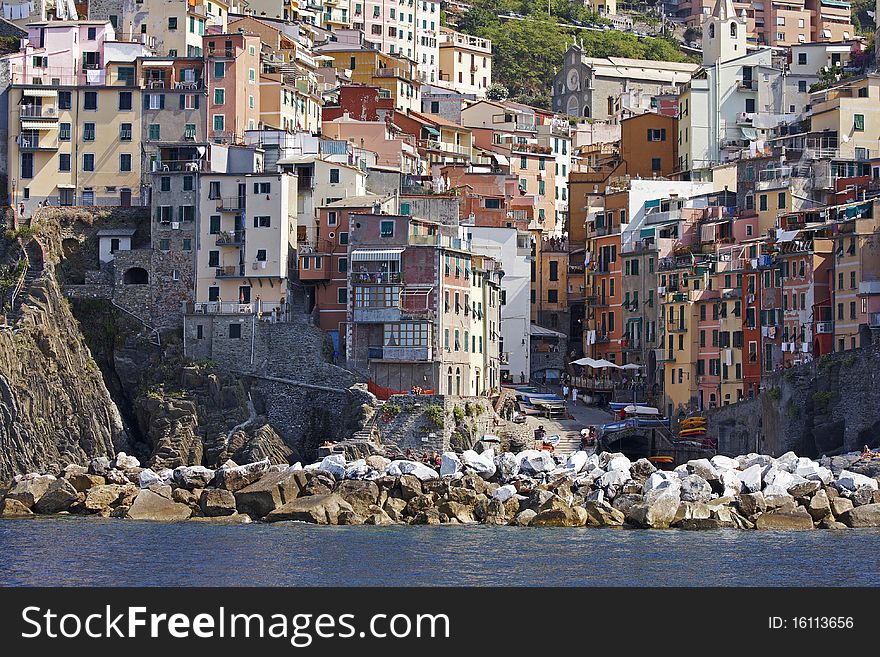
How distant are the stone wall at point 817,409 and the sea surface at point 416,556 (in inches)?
580

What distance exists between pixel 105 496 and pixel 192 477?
4.99 meters

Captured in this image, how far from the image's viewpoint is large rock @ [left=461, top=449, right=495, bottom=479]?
295 feet

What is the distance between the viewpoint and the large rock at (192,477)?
297ft

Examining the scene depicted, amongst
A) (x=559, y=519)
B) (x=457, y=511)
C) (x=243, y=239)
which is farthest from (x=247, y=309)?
(x=559, y=519)

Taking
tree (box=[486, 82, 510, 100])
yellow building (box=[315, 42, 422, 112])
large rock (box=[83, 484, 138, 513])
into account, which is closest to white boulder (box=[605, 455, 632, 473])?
large rock (box=[83, 484, 138, 513])

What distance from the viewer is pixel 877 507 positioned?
268 feet

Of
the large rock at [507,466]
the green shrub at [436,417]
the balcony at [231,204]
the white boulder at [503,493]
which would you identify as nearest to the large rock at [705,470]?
the white boulder at [503,493]

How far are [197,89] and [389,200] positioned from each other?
12613 mm

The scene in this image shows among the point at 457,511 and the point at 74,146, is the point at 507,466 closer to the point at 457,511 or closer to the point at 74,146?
the point at 457,511

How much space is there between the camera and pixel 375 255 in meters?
101

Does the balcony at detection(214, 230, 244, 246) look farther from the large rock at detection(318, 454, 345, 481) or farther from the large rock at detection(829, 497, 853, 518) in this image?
the large rock at detection(829, 497, 853, 518)

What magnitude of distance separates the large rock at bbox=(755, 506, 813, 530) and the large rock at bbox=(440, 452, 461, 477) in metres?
14.2

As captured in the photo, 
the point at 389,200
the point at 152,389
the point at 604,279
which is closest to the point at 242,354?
the point at 152,389
